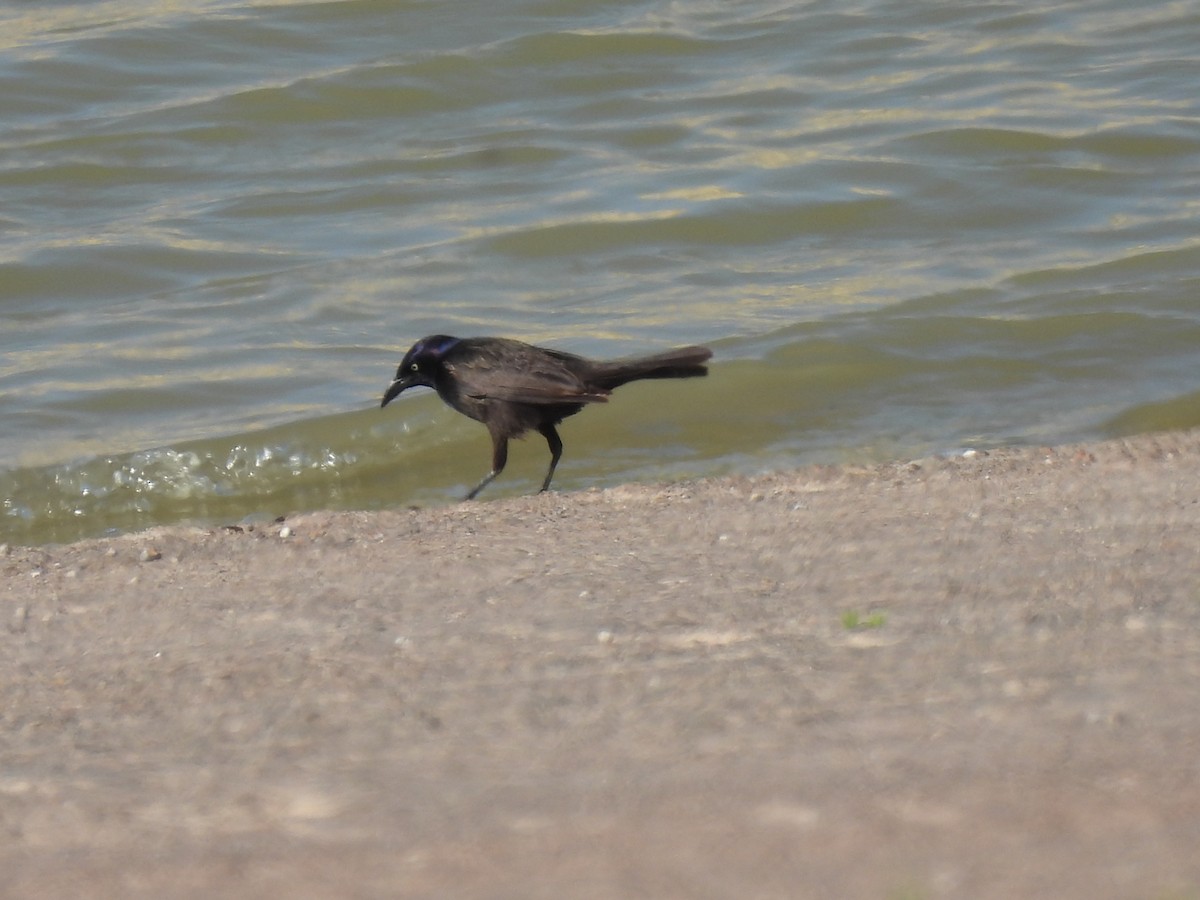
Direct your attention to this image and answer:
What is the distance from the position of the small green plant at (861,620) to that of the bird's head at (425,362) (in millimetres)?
3551

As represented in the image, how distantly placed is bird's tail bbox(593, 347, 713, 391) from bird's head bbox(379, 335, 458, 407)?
0.69 m

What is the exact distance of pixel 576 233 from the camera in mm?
11305

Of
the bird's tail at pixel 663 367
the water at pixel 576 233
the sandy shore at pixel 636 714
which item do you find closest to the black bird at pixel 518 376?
the bird's tail at pixel 663 367

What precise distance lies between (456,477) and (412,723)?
14.5 feet

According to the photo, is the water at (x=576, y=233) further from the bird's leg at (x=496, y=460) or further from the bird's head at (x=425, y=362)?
the bird's head at (x=425, y=362)

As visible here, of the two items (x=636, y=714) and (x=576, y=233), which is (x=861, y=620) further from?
(x=576, y=233)

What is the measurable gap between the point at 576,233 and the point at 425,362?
3967 millimetres

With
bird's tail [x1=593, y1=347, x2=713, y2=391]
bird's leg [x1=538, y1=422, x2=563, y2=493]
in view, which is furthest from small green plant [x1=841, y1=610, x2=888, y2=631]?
bird's leg [x1=538, y1=422, x2=563, y2=493]

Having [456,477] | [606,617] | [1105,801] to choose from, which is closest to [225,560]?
[606,617]

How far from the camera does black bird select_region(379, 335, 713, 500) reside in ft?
23.6

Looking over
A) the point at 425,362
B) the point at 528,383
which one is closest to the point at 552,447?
the point at 528,383

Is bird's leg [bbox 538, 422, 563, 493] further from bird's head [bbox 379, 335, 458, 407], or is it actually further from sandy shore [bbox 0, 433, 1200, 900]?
sandy shore [bbox 0, 433, 1200, 900]

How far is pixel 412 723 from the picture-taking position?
3719mm

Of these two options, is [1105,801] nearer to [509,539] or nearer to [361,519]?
[509,539]
